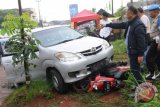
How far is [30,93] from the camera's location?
732 cm

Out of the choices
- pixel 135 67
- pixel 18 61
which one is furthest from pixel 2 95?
pixel 135 67

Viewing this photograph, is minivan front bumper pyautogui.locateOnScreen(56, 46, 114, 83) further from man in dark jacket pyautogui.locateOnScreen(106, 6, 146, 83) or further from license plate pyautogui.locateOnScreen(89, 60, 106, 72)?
man in dark jacket pyautogui.locateOnScreen(106, 6, 146, 83)

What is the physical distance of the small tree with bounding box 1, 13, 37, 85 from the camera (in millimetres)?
7109

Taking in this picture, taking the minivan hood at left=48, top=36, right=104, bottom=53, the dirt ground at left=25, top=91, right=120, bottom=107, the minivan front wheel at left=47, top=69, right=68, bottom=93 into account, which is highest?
the minivan hood at left=48, top=36, right=104, bottom=53

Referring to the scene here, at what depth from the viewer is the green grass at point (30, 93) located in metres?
7.19

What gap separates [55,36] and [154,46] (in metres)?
2.69

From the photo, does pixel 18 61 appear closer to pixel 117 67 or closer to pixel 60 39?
pixel 60 39

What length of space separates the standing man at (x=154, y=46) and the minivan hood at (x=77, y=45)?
1.30 m

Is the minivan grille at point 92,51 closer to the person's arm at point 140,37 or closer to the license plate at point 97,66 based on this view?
the license plate at point 97,66

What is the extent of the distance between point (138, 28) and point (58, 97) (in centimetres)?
254

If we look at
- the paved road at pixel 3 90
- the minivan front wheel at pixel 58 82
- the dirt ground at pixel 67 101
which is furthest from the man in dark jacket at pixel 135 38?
the paved road at pixel 3 90

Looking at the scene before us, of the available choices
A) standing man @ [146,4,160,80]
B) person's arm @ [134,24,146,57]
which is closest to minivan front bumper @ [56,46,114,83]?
standing man @ [146,4,160,80]

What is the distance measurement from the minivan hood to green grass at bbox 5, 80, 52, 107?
103 centimetres

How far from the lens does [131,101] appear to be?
575 centimetres
